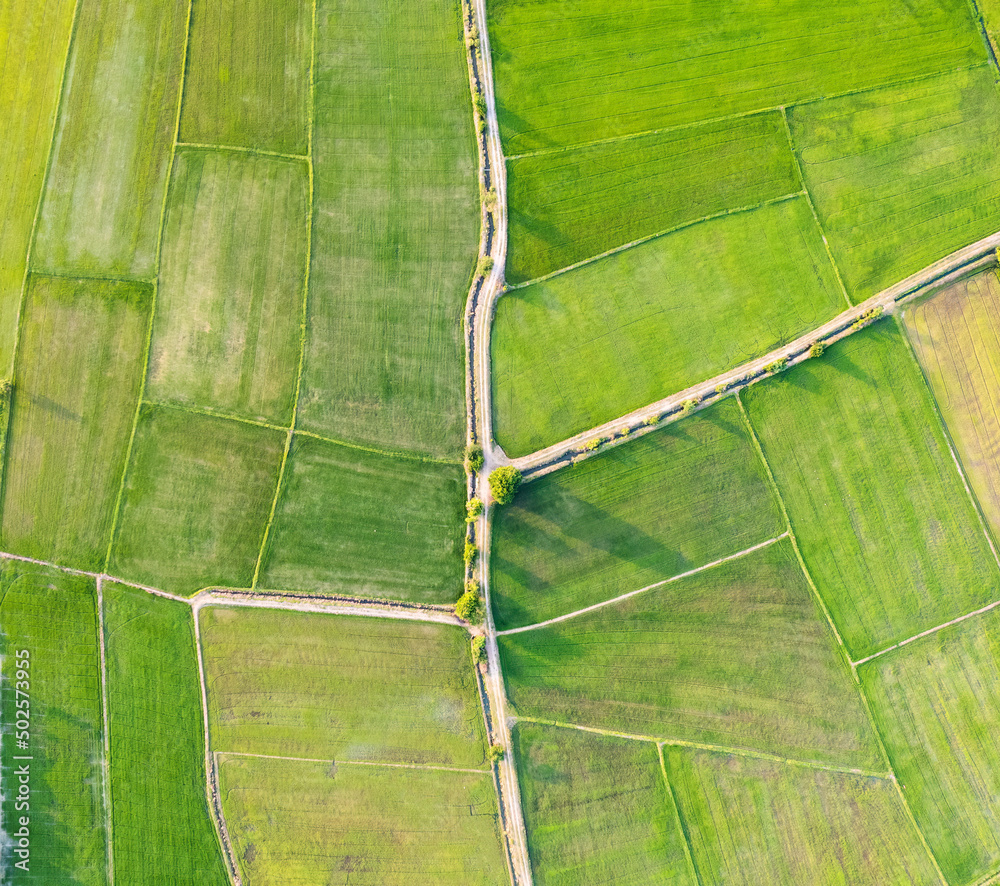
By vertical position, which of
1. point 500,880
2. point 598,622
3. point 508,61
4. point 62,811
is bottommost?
point 500,880

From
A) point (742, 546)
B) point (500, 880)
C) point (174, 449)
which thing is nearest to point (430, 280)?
point (174, 449)

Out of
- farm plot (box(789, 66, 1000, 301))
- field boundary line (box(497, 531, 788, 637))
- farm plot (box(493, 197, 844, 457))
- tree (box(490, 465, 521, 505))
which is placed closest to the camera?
tree (box(490, 465, 521, 505))

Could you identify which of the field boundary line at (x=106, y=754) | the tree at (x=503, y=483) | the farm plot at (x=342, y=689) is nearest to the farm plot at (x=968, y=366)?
the tree at (x=503, y=483)

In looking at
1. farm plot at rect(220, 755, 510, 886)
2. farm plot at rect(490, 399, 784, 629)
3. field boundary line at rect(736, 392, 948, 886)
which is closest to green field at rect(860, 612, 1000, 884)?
field boundary line at rect(736, 392, 948, 886)

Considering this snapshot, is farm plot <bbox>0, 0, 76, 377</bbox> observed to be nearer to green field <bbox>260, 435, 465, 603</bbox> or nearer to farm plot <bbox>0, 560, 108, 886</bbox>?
green field <bbox>260, 435, 465, 603</bbox>

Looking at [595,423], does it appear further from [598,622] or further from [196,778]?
[196,778]
